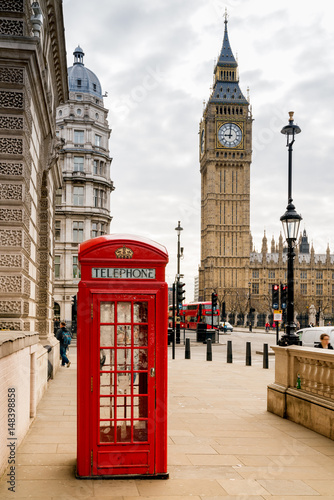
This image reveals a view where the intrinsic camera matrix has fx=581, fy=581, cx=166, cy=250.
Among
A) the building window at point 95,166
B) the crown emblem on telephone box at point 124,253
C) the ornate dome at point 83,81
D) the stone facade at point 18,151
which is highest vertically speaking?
the ornate dome at point 83,81

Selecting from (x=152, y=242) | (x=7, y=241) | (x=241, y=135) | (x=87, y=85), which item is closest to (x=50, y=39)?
(x=7, y=241)

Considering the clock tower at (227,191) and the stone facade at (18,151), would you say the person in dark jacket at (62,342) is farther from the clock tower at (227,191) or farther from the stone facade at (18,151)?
the clock tower at (227,191)

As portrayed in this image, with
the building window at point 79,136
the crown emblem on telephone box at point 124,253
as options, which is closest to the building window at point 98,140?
the building window at point 79,136

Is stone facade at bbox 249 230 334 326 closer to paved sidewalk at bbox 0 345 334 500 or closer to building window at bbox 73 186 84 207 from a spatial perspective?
building window at bbox 73 186 84 207

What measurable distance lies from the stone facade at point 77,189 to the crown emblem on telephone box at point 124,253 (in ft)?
132

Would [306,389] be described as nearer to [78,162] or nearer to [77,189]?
[77,189]

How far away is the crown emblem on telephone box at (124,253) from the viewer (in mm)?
6004

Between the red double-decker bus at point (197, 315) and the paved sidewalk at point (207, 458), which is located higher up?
the paved sidewalk at point (207, 458)

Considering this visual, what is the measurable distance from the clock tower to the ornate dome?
70.9 m

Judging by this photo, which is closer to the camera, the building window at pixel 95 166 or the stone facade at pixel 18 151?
the stone facade at pixel 18 151

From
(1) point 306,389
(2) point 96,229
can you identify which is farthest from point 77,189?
(1) point 306,389

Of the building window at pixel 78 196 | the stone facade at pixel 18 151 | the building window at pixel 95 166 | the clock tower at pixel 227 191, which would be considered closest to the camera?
the stone facade at pixel 18 151

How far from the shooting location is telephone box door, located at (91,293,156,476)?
5.80 m

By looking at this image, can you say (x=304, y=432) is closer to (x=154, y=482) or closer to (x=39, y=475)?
(x=154, y=482)
